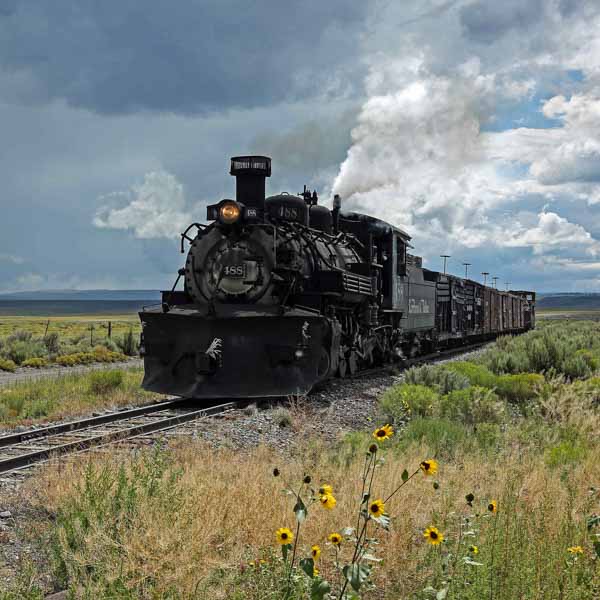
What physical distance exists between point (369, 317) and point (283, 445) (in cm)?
726

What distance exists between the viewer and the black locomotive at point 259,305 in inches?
480

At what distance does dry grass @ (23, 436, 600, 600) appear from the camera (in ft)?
13.5

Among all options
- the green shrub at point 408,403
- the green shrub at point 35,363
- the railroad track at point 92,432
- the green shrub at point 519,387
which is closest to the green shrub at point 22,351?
the green shrub at point 35,363

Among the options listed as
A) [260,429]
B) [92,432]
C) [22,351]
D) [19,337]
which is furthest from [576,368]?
[19,337]

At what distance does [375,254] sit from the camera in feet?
58.3

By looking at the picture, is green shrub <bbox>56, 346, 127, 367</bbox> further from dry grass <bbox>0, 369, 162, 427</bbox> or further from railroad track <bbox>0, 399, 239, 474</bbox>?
railroad track <bbox>0, 399, 239, 474</bbox>

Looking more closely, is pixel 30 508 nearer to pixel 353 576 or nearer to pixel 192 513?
pixel 192 513

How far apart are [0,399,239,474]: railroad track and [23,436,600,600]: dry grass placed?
1.42 m

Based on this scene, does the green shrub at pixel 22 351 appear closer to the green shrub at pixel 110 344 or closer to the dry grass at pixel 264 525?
the green shrub at pixel 110 344

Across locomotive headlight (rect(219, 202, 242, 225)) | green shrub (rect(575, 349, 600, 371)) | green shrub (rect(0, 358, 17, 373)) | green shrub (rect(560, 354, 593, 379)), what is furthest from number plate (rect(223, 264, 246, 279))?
green shrub (rect(0, 358, 17, 373))

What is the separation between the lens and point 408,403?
11.2 metres

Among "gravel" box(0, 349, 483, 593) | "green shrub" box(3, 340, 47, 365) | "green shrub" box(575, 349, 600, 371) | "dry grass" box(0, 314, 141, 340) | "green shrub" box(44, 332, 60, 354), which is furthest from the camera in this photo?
"dry grass" box(0, 314, 141, 340)

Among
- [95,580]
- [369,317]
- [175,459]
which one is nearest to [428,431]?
[175,459]

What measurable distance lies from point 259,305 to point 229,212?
173 centimetres
